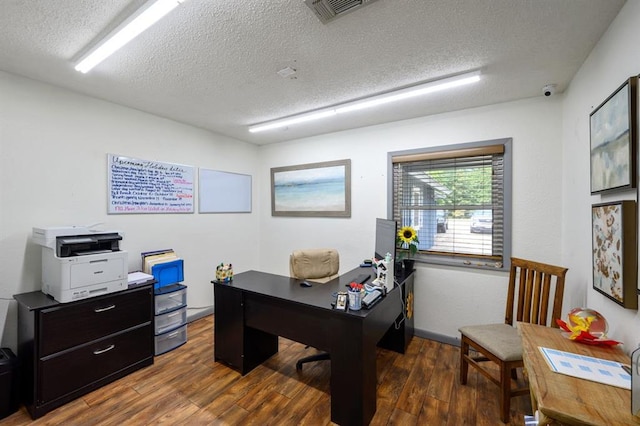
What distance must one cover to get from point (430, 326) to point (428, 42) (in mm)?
2804

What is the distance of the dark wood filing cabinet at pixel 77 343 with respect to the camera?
6.29ft

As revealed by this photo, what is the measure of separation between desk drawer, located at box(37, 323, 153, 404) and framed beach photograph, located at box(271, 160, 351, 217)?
231cm

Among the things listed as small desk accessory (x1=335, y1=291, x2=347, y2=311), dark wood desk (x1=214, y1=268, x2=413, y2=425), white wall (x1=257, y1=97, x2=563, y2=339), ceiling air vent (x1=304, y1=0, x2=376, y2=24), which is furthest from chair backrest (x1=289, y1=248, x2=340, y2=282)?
ceiling air vent (x1=304, y1=0, x2=376, y2=24)

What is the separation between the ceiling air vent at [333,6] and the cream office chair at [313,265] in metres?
2.12

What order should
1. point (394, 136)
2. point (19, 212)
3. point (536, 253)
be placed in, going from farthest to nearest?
point (394, 136) → point (536, 253) → point (19, 212)

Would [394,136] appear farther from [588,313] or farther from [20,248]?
[20,248]

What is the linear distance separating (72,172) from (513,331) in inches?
163

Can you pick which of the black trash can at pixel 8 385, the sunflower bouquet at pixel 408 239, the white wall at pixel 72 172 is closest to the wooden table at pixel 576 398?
the sunflower bouquet at pixel 408 239

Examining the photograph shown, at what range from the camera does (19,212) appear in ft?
7.25

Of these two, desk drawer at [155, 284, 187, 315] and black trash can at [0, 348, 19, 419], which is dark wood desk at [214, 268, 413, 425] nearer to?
desk drawer at [155, 284, 187, 315]

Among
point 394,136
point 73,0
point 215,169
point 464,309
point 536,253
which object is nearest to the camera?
point 73,0

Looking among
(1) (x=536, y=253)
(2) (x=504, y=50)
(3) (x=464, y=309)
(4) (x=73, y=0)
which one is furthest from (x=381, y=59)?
(3) (x=464, y=309)

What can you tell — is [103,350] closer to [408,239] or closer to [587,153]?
[408,239]

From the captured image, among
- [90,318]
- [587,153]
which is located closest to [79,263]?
→ [90,318]
